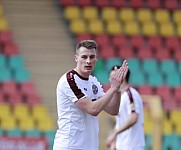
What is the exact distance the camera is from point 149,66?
15039mm

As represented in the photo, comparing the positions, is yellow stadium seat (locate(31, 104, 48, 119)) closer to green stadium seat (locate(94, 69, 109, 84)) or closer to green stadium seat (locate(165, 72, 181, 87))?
green stadium seat (locate(94, 69, 109, 84))

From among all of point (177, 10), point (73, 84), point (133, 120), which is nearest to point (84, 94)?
point (73, 84)

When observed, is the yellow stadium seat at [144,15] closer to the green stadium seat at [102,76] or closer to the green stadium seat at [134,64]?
the green stadium seat at [134,64]

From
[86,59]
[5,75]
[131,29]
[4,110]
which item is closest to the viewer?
[86,59]

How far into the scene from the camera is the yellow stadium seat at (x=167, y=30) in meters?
16.0

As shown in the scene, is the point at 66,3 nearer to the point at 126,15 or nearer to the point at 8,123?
the point at 126,15

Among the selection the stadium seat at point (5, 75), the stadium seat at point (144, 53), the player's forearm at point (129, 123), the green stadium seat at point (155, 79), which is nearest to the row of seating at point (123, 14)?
the stadium seat at point (144, 53)

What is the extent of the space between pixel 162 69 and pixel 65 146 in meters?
9.42

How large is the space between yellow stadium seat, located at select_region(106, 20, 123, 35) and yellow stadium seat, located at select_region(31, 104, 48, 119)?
2854mm

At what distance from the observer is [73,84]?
5867mm

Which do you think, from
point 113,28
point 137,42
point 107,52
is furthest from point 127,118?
point 113,28

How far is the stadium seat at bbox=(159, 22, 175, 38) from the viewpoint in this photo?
16.0m

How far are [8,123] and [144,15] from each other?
472 centimetres

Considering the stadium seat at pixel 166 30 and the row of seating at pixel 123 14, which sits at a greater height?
the row of seating at pixel 123 14
